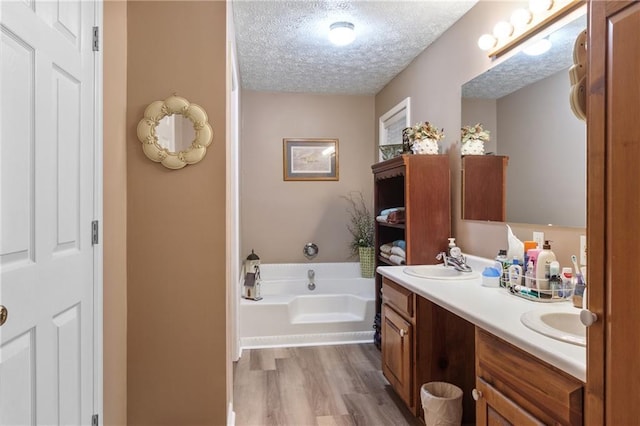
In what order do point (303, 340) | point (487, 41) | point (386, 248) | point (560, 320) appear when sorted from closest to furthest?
point (560, 320), point (487, 41), point (386, 248), point (303, 340)

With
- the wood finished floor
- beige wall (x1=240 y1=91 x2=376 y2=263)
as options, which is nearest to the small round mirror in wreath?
the wood finished floor

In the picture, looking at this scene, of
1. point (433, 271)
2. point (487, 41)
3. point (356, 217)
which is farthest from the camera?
point (356, 217)

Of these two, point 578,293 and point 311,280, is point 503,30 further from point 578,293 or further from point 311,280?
point 311,280

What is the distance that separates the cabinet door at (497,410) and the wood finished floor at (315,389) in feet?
3.05

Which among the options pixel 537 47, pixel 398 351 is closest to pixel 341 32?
pixel 537 47

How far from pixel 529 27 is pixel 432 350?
1.78 meters

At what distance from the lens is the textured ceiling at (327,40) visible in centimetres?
253

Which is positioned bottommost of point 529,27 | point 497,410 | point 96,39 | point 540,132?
point 497,410

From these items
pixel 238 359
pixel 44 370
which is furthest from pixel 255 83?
pixel 44 370

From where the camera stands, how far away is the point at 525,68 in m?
2.08

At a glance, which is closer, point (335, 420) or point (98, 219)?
point (98, 219)

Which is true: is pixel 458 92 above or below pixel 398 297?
above

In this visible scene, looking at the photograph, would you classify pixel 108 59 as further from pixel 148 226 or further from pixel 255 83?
pixel 255 83

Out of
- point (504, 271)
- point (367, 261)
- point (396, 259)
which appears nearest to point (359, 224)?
point (367, 261)
